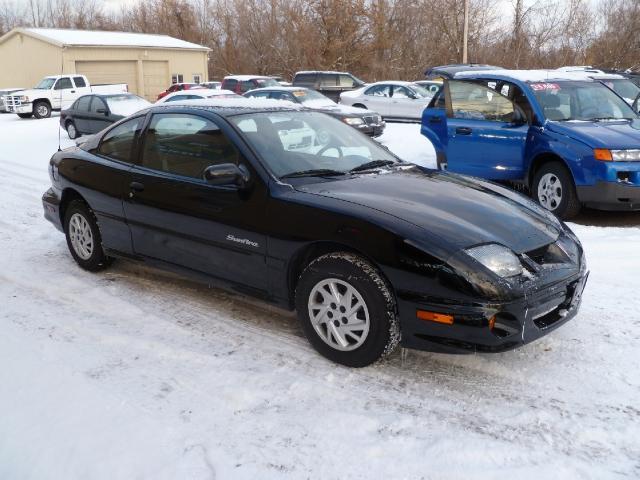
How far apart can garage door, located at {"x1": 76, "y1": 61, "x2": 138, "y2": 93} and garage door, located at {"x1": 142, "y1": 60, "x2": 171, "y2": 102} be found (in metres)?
0.70

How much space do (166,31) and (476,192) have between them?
59.2m

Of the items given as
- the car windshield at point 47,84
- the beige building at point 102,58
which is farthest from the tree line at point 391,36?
the car windshield at point 47,84

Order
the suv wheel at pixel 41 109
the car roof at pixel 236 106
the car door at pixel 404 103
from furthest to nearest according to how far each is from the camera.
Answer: the suv wheel at pixel 41 109 < the car door at pixel 404 103 < the car roof at pixel 236 106

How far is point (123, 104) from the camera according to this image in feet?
55.8

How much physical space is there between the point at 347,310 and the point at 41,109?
26811 mm

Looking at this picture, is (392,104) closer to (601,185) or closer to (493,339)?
(601,185)

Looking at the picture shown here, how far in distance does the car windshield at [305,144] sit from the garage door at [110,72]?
3435cm

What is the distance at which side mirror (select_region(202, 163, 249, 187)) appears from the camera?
3832mm

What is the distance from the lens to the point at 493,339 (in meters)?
3.18

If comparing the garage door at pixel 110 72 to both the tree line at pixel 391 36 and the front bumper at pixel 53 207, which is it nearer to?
the tree line at pixel 391 36

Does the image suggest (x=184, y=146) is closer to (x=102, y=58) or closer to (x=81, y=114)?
(x=81, y=114)

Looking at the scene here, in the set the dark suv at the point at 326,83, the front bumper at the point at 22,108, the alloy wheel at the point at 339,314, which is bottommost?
the alloy wheel at the point at 339,314

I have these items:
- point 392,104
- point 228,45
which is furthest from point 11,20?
point 392,104

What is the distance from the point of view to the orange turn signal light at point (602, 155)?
21.7 ft
